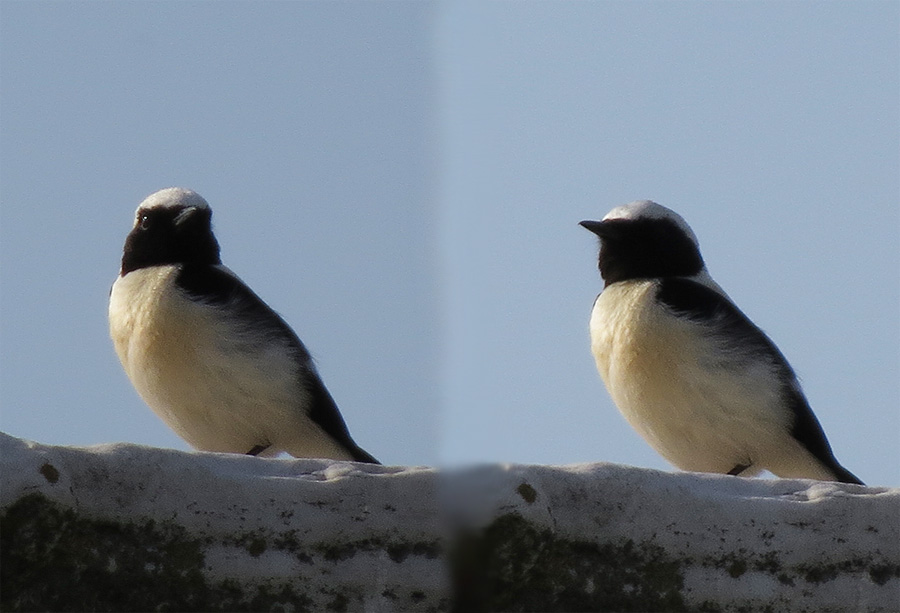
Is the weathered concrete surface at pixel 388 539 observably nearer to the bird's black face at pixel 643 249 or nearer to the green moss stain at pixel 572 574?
the green moss stain at pixel 572 574

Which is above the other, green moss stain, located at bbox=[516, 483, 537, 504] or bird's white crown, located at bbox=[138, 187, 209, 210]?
bird's white crown, located at bbox=[138, 187, 209, 210]

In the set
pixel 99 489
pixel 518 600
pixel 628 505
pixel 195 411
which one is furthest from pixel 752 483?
pixel 195 411

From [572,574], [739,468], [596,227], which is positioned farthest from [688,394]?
[572,574]

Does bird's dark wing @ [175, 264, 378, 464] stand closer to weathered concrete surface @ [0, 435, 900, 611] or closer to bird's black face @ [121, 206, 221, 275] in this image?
bird's black face @ [121, 206, 221, 275]

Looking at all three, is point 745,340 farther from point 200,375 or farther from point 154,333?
point 154,333

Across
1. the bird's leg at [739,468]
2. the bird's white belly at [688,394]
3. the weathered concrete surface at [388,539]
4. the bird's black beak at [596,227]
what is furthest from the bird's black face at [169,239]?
the weathered concrete surface at [388,539]

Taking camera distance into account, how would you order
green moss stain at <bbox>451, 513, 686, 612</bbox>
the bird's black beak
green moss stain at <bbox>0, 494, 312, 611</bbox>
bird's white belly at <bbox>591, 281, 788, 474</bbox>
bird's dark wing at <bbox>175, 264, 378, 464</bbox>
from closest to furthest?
green moss stain at <bbox>0, 494, 312, 611</bbox>
green moss stain at <bbox>451, 513, 686, 612</bbox>
bird's white belly at <bbox>591, 281, 788, 474</bbox>
bird's dark wing at <bbox>175, 264, 378, 464</bbox>
the bird's black beak

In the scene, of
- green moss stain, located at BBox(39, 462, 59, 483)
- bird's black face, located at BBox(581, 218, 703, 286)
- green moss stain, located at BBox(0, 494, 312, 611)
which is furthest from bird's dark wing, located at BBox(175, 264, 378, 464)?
green moss stain, located at BBox(39, 462, 59, 483)
